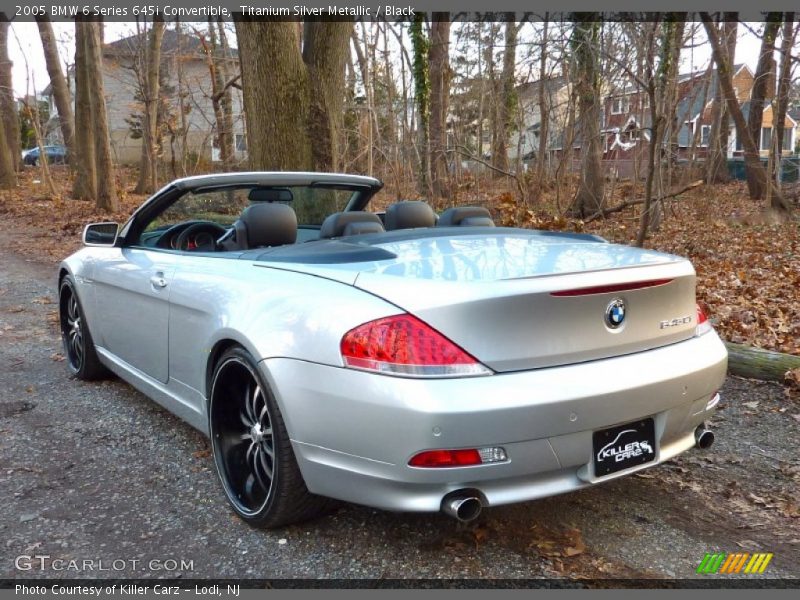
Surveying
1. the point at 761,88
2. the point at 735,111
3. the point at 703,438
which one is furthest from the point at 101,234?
the point at 761,88

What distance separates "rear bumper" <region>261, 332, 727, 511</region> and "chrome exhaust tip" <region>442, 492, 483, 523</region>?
3 centimetres

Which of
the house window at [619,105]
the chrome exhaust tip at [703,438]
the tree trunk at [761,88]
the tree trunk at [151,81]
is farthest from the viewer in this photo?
the tree trunk at [151,81]

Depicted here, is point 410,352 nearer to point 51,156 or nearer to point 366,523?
point 366,523

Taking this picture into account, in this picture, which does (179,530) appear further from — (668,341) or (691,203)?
(691,203)

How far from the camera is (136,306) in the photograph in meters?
4.04

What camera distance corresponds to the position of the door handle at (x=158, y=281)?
3.68m

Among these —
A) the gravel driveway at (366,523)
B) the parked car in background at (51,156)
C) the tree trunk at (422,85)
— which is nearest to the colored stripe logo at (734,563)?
the gravel driveway at (366,523)

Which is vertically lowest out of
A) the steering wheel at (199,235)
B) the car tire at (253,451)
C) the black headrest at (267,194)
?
the car tire at (253,451)

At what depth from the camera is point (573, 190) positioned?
50.4ft

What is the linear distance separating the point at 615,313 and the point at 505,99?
1483cm

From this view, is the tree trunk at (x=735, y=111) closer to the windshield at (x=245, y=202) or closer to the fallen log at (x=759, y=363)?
the fallen log at (x=759, y=363)

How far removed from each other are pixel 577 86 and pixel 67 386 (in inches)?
419

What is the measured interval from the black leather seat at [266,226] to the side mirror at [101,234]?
Answer: 144cm

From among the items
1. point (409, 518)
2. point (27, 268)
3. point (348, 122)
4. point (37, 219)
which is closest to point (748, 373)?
point (409, 518)
